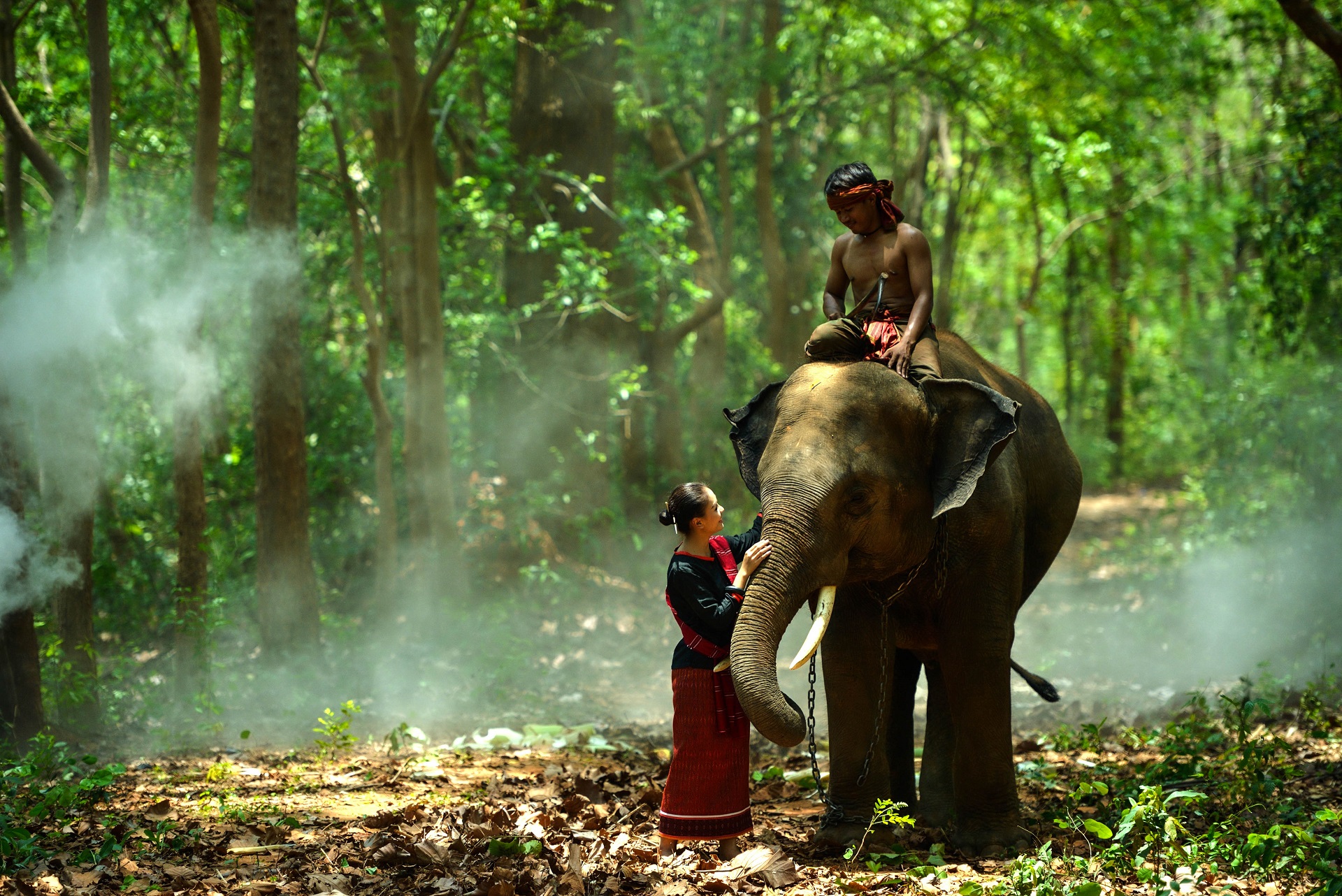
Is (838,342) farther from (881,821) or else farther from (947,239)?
(947,239)

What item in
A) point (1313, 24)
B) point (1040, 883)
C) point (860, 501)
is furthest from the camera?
point (1313, 24)

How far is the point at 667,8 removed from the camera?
51.3ft

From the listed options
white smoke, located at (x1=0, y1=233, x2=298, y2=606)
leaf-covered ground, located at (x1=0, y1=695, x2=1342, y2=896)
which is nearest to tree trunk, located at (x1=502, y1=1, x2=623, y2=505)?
white smoke, located at (x1=0, y1=233, x2=298, y2=606)

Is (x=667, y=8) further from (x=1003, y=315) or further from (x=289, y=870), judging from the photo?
(x=1003, y=315)

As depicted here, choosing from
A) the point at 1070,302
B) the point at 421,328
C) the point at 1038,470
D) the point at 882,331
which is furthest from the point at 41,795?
the point at 1070,302

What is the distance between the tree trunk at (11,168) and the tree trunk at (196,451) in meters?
1.19

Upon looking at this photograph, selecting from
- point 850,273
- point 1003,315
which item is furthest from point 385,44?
point 1003,315

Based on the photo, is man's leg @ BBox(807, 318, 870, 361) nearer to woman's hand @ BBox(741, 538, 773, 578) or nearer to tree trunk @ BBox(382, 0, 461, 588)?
woman's hand @ BBox(741, 538, 773, 578)

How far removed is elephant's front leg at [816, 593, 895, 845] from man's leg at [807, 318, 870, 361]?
119cm

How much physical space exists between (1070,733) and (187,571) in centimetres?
680

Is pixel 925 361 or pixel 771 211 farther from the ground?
pixel 771 211

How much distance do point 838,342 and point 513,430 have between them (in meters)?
8.13

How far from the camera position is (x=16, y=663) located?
273 inches

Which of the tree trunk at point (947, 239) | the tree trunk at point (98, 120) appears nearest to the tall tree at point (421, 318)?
the tree trunk at point (98, 120)
